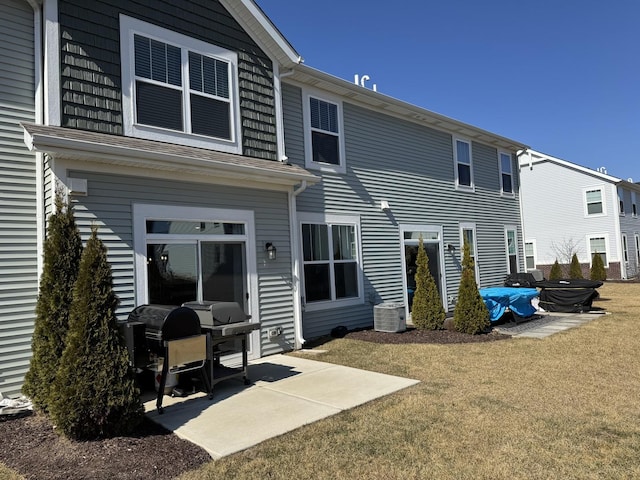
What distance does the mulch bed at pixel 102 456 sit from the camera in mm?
3490

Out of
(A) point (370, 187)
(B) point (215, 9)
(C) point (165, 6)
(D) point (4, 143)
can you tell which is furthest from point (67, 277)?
(A) point (370, 187)

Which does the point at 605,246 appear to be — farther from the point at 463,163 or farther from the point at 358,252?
the point at 358,252

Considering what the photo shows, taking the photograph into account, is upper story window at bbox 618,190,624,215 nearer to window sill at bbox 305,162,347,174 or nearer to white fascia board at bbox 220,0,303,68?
window sill at bbox 305,162,347,174

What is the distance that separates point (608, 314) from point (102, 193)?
12.1 meters

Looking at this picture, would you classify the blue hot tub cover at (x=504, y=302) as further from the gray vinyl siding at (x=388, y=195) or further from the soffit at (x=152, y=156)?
the soffit at (x=152, y=156)

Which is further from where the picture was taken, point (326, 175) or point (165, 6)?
point (326, 175)

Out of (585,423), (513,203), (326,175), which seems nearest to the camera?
(585,423)

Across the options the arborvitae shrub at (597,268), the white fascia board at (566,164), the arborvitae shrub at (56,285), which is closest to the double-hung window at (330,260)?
the arborvitae shrub at (56,285)

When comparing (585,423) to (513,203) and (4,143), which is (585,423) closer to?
(4,143)

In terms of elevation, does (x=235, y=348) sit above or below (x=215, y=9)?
below

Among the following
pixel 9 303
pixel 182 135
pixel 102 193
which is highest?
pixel 182 135

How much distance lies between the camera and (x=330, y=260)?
31.4 feet

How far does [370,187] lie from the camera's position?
10.7m

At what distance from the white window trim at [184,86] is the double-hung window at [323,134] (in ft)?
7.06
